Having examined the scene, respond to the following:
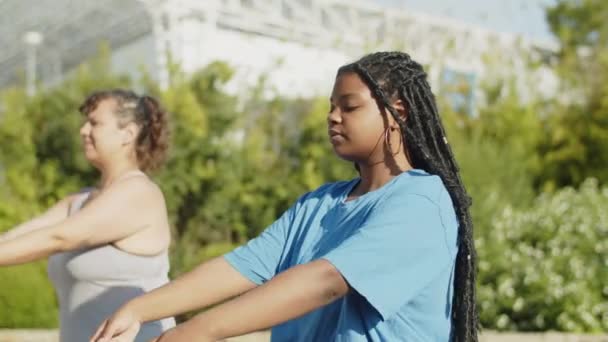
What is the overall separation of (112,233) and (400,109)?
1.44 meters

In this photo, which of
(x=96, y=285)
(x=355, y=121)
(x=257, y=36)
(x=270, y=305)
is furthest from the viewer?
(x=257, y=36)

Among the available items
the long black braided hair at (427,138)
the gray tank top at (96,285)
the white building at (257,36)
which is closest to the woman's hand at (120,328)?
the long black braided hair at (427,138)

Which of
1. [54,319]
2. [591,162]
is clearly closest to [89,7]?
[591,162]

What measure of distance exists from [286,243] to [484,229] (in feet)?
28.1

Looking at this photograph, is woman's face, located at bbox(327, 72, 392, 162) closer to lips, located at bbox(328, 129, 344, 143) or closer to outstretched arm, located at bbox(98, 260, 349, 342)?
lips, located at bbox(328, 129, 344, 143)

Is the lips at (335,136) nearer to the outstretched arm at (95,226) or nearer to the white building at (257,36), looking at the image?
the outstretched arm at (95,226)

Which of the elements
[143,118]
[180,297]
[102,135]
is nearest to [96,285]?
[102,135]

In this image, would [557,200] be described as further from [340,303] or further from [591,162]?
[340,303]

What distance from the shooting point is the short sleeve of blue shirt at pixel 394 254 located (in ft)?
5.57

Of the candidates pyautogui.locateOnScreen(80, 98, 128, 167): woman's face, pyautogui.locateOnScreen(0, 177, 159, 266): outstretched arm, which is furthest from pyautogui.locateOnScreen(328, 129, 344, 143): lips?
pyautogui.locateOnScreen(80, 98, 128, 167): woman's face

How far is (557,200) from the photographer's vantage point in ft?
36.5

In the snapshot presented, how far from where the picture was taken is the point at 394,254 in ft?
5.67

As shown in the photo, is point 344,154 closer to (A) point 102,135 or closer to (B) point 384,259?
(B) point 384,259

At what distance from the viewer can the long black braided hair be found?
1933 mm
